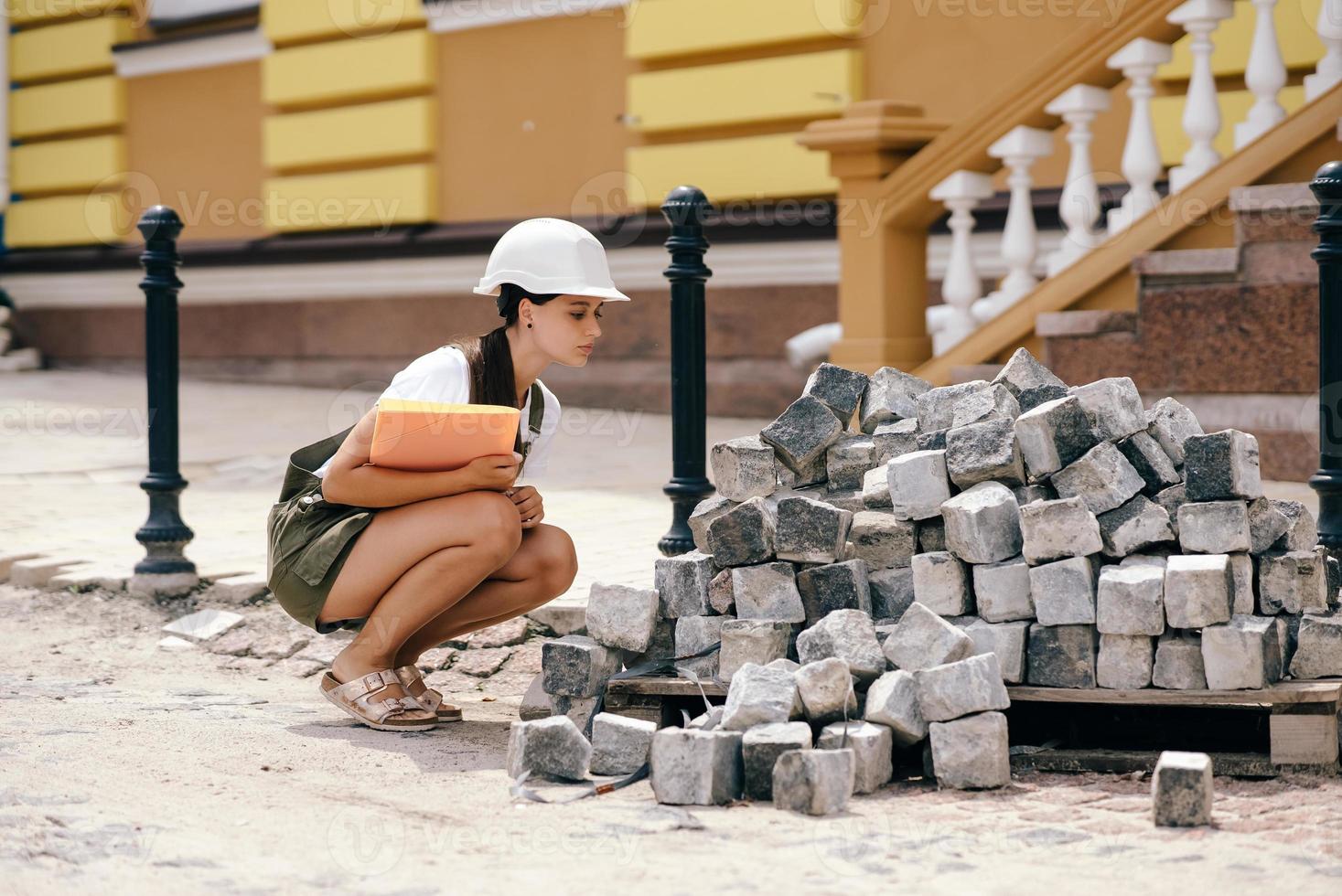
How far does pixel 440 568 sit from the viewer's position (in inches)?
149

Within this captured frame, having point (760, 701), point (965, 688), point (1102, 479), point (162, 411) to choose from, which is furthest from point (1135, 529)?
point (162, 411)

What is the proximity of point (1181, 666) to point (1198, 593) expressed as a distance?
0.52 feet

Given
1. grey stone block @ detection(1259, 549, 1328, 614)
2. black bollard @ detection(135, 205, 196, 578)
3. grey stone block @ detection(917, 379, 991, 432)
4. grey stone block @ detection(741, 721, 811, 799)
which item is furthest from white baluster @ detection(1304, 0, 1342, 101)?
black bollard @ detection(135, 205, 196, 578)

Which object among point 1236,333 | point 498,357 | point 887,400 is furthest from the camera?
point 1236,333

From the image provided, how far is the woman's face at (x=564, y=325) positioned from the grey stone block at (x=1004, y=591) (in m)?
1.04

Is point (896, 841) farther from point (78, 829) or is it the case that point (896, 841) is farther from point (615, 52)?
point (615, 52)

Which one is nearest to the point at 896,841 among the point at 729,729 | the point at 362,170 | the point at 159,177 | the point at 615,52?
the point at 729,729

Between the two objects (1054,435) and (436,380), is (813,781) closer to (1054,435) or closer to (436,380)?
(1054,435)

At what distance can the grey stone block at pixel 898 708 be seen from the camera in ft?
10.9

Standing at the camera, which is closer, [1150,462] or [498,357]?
[1150,462]

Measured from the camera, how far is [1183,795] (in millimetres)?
2951

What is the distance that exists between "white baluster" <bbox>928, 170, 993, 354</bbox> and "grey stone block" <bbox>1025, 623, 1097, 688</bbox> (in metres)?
3.03

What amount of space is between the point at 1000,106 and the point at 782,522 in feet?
9.79

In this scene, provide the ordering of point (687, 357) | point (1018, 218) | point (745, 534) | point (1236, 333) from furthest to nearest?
point (1018, 218) → point (1236, 333) → point (687, 357) → point (745, 534)
